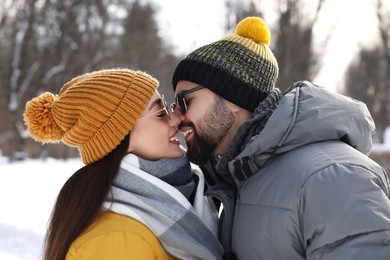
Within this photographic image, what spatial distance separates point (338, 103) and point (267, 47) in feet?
2.53

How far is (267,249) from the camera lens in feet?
6.88

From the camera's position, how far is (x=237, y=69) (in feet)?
9.02

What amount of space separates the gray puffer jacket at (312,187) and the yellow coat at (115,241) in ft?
1.51

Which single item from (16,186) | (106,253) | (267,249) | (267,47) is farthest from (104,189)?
(16,186)

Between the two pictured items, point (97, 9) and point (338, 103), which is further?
point (97, 9)

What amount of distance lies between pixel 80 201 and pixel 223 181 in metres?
0.90

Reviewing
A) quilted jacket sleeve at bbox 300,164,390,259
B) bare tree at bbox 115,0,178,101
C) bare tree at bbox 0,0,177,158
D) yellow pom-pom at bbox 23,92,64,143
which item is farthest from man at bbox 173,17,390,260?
bare tree at bbox 115,0,178,101

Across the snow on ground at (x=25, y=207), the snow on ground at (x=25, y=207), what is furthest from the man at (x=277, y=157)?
the snow on ground at (x=25, y=207)

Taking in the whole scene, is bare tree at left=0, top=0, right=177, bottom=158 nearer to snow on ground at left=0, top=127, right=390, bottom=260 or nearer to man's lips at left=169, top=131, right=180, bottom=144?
snow on ground at left=0, top=127, right=390, bottom=260

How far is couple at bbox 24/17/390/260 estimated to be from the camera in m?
1.89

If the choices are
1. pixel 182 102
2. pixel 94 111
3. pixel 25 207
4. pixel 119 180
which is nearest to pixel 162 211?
pixel 119 180

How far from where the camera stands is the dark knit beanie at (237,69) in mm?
2729

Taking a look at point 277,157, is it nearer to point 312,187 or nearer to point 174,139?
point 312,187

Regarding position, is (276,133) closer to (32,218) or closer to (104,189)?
(104,189)
